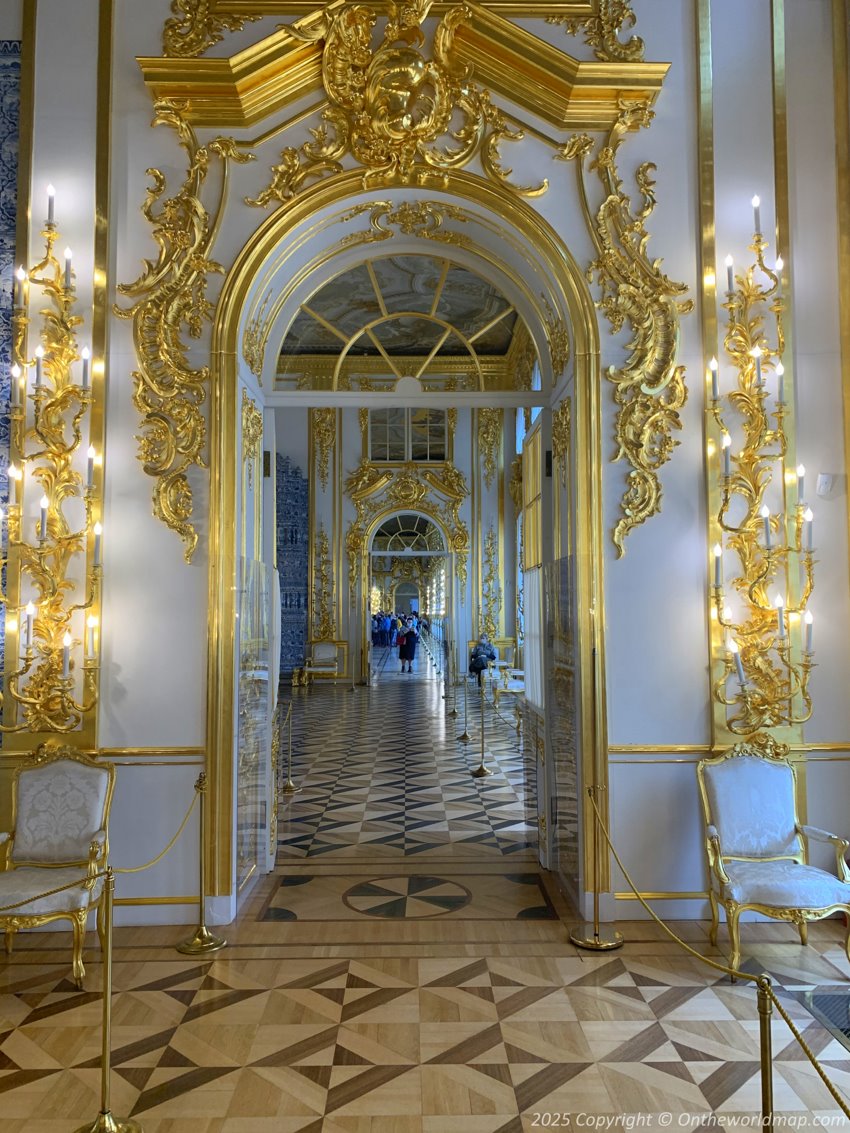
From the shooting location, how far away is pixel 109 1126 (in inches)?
112

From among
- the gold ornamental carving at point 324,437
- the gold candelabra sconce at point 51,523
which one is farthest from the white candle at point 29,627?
the gold ornamental carving at point 324,437

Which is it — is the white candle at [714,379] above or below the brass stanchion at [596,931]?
above

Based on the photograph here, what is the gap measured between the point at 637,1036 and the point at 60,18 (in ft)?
21.0

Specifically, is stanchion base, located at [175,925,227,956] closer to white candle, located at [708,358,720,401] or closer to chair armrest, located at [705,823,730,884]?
chair armrest, located at [705,823,730,884]

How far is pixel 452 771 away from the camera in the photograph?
9273mm

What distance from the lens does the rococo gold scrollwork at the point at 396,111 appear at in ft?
16.3

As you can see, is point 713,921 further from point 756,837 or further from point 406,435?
point 406,435

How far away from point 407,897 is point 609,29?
5.53 meters

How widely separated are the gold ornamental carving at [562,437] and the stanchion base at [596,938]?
2.63 m

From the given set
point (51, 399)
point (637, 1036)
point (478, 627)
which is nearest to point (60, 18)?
point (51, 399)

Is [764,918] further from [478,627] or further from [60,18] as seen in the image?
[478,627]

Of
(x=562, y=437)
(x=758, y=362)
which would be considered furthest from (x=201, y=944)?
(x=758, y=362)

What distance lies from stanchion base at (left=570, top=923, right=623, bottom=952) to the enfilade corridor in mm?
52

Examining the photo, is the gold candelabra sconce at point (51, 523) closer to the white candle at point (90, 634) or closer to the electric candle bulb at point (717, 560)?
the white candle at point (90, 634)
